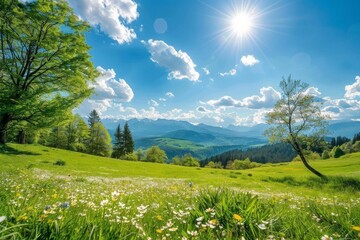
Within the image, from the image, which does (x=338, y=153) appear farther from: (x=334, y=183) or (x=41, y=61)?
(x=41, y=61)

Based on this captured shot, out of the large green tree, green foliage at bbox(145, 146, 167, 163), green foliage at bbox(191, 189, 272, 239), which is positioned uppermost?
the large green tree

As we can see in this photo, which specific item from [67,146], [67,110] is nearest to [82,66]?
[67,110]

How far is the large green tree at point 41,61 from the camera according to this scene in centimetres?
1986

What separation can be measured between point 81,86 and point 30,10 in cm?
798

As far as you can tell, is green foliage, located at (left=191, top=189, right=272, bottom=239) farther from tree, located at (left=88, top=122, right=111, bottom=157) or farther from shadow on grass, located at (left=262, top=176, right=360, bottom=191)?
tree, located at (left=88, top=122, right=111, bottom=157)

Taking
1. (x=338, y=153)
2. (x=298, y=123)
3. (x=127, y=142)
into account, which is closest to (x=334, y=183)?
(x=298, y=123)

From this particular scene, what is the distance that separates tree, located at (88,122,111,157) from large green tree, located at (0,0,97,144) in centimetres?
6604

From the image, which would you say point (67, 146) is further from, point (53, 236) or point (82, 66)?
point (53, 236)

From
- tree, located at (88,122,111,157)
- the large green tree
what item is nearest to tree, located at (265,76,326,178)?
the large green tree

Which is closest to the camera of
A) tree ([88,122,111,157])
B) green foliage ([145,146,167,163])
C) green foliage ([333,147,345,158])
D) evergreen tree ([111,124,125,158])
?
tree ([88,122,111,157])

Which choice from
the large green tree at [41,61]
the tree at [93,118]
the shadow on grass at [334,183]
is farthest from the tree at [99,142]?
the shadow on grass at [334,183]

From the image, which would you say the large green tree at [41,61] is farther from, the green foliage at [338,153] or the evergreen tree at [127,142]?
the green foliage at [338,153]

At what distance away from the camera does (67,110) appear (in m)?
22.4

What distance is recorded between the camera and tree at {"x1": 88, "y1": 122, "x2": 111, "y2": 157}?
8725cm
